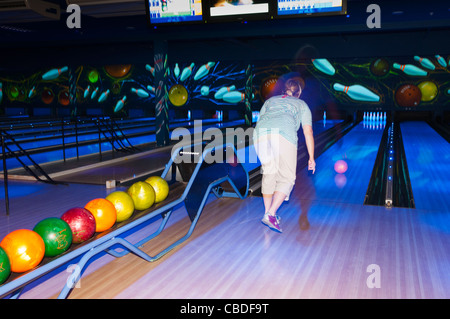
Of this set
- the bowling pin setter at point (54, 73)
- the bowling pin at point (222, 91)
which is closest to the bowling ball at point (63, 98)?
the bowling pin setter at point (54, 73)

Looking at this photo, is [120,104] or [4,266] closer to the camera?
[4,266]

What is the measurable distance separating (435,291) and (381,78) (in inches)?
461

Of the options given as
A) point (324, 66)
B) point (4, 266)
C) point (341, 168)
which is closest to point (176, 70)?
point (324, 66)

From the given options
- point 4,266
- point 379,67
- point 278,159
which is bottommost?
point 4,266

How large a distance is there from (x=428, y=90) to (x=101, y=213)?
12308 millimetres

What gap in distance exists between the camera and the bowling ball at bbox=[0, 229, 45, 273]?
1795 mm

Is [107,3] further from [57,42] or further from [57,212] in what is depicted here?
[57,42]

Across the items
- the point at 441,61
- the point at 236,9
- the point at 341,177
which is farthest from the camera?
the point at 441,61

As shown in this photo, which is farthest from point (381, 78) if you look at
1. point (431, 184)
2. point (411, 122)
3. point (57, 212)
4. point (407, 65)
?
point (57, 212)

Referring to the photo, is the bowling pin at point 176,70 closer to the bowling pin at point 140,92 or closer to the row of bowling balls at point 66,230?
the bowling pin at point 140,92

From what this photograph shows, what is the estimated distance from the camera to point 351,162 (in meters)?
6.02

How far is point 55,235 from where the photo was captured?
1.99 metres

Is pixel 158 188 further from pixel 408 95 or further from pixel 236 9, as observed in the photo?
pixel 408 95

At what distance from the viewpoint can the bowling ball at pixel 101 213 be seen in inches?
92.7
